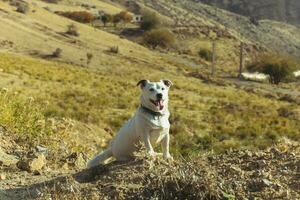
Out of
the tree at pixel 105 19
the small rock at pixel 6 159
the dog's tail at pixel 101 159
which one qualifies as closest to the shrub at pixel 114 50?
the tree at pixel 105 19

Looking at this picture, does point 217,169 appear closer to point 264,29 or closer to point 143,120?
point 143,120

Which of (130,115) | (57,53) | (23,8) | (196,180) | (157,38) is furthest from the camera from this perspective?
(157,38)

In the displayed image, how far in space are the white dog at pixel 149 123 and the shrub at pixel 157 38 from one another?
10614cm

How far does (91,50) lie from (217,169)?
255 ft

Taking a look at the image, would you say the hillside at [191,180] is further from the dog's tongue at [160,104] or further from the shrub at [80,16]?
the shrub at [80,16]

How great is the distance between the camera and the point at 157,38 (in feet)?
375

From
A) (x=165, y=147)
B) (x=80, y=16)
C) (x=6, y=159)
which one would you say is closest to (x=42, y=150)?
(x=6, y=159)

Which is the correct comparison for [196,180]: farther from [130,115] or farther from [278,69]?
[278,69]

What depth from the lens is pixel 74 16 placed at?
119m

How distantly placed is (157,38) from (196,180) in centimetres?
10894

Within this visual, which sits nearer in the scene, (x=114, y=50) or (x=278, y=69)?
(x=114, y=50)

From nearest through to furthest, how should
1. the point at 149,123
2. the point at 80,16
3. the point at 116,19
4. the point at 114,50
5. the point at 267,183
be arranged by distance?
the point at 267,183, the point at 149,123, the point at 114,50, the point at 80,16, the point at 116,19

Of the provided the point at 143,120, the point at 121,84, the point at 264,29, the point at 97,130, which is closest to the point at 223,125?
the point at 97,130

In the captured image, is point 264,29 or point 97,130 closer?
point 97,130
